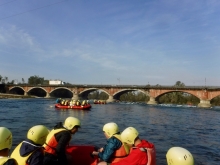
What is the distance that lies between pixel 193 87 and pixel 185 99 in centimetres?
3729

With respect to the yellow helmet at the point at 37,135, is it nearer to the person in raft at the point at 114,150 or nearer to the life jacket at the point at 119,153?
the person in raft at the point at 114,150

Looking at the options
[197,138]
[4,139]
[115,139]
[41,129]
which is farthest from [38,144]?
[197,138]

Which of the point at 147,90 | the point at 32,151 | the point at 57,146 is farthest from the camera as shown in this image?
the point at 147,90

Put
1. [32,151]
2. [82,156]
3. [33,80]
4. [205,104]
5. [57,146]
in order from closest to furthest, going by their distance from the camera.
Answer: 1. [32,151]
2. [57,146]
3. [82,156]
4. [205,104]
5. [33,80]

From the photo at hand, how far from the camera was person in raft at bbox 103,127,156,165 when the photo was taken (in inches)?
230

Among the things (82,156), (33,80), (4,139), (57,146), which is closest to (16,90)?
(33,80)

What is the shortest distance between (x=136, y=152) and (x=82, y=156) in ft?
9.36

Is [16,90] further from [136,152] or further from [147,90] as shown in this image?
[136,152]

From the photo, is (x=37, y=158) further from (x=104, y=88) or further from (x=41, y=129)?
(x=104, y=88)

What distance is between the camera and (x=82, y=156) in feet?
26.4

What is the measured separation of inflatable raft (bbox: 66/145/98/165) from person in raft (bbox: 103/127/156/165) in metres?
1.92

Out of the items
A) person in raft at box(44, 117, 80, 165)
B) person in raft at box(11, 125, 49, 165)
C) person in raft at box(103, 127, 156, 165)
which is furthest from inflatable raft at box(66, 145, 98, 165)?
person in raft at box(11, 125, 49, 165)

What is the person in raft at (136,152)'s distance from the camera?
5.84m

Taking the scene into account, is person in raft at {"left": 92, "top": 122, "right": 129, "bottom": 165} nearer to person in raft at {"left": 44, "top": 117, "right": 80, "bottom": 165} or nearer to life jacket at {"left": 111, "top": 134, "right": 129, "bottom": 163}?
life jacket at {"left": 111, "top": 134, "right": 129, "bottom": 163}
